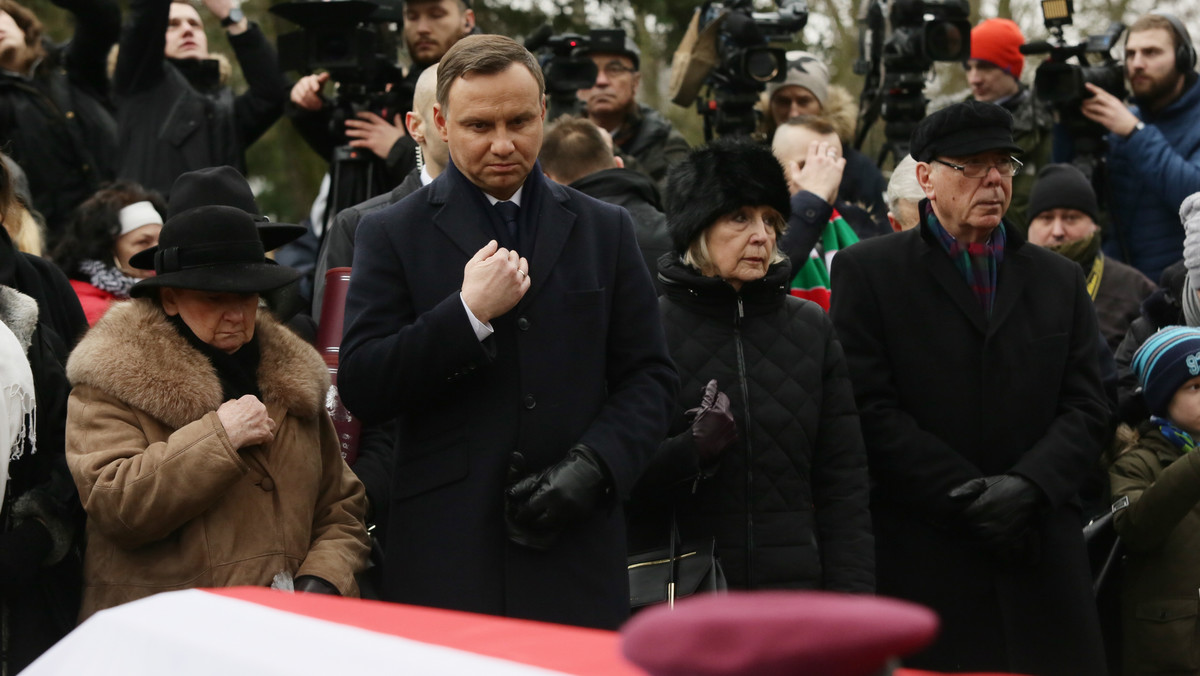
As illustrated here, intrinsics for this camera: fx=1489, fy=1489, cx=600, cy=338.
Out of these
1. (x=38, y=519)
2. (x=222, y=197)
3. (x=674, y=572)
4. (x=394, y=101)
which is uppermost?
(x=222, y=197)


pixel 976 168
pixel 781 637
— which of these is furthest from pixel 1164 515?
pixel 781 637

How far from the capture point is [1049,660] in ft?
13.5

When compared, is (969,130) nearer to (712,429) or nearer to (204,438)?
(712,429)

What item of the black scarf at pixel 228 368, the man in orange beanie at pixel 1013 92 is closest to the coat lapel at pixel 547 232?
the black scarf at pixel 228 368

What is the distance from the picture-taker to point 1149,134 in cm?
636

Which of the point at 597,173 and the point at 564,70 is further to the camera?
the point at 564,70

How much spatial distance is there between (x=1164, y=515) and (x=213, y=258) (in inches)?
111

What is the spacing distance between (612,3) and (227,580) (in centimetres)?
828

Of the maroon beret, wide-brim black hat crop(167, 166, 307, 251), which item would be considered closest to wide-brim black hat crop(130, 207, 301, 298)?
wide-brim black hat crop(167, 166, 307, 251)

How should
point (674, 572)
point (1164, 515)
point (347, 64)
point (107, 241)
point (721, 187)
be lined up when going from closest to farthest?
point (674, 572) → point (721, 187) → point (1164, 515) → point (107, 241) → point (347, 64)

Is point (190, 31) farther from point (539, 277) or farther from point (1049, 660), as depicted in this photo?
point (1049, 660)

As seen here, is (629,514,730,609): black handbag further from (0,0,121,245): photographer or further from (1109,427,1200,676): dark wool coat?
(0,0,121,245): photographer

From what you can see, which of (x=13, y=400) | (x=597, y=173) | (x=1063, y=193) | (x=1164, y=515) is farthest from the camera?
(x=1063, y=193)

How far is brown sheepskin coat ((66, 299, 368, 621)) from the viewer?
3.34m
